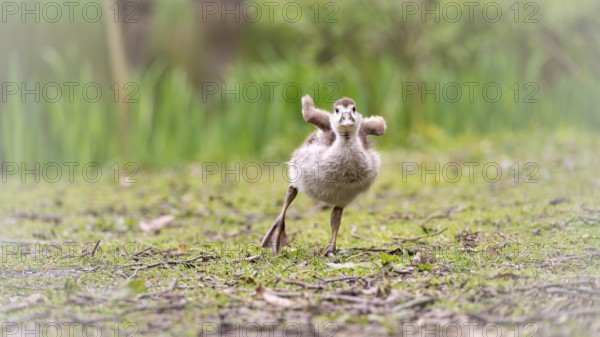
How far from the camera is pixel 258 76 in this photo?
11.9 metres

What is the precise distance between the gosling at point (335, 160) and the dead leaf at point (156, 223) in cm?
196

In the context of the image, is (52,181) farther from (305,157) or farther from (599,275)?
(599,275)

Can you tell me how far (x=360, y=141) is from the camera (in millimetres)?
5684

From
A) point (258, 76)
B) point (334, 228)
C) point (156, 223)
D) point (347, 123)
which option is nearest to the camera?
point (347, 123)

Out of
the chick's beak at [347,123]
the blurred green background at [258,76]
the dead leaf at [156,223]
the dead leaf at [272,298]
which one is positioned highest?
the blurred green background at [258,76]

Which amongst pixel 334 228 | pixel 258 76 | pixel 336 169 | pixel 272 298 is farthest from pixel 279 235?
pixel 258 76

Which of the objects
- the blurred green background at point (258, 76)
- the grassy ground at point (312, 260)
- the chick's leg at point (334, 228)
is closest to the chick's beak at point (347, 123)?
the chick's leg at point (334, 228)

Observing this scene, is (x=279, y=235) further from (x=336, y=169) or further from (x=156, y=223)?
(x=156, y=223)

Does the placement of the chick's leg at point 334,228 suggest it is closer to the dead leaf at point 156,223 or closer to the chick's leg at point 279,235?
the chick's leg at point 279,235

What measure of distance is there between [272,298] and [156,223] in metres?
3.51

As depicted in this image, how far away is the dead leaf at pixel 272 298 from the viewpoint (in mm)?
4319

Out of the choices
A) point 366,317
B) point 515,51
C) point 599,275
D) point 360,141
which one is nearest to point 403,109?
point 515,51

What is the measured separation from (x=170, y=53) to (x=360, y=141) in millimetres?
8017

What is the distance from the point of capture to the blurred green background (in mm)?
10875
